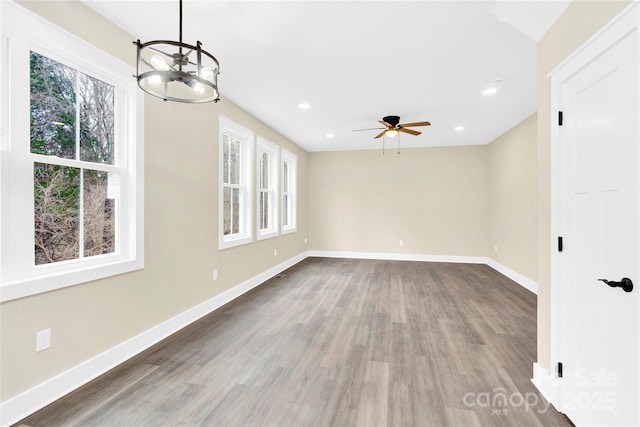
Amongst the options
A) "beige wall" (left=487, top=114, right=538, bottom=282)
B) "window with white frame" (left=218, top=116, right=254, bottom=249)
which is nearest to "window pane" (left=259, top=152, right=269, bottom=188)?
"window with white frame" (left=218, top=116, right=254, bottom=249)

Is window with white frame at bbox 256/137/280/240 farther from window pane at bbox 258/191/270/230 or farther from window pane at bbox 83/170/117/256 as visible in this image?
window pane at bbox 83/170/117/256

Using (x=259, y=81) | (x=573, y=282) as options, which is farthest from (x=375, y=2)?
(x=573, y=282)

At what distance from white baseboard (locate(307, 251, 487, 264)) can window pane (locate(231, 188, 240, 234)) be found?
331 cm

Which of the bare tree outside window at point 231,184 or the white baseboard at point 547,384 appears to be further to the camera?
the bare tree outside window at point 231,184

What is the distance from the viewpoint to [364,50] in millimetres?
2621

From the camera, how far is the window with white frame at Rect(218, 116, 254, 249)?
378cm

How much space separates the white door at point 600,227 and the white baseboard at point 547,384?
0.14 ft

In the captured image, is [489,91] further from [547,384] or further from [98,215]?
[98,215]

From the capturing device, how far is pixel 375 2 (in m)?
2.02

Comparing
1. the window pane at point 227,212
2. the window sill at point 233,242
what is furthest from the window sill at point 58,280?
the window pane at point 227,212

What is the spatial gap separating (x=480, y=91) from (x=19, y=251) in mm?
4578

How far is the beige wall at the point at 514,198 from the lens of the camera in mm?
4414

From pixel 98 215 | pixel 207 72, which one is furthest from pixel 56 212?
pixel 207 72

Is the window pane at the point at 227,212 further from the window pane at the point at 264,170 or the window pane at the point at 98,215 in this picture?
the window pane at the point at 98,215
